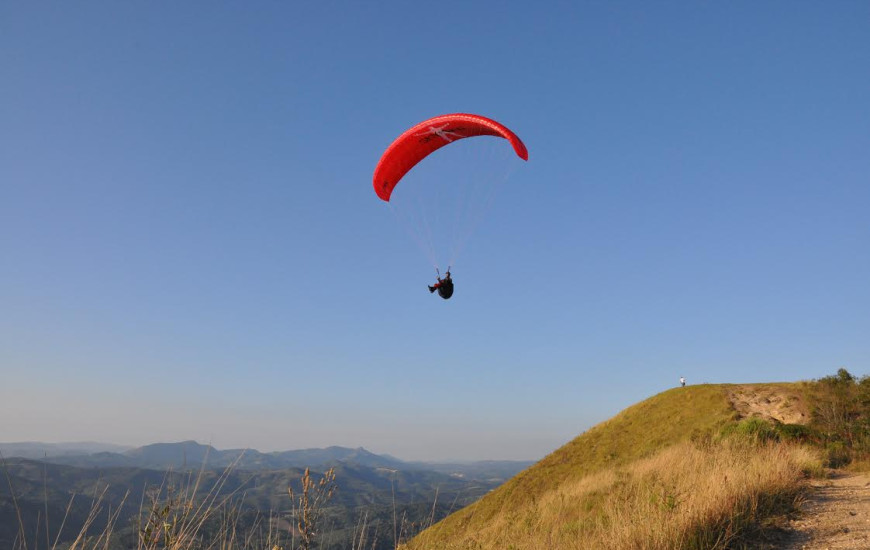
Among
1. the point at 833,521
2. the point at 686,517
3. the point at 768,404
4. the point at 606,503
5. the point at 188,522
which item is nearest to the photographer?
the point at 188,522

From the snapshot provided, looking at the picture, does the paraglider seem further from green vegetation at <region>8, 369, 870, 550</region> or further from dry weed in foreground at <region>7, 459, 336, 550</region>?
dry weed in foreground at <region>7, 459, 336, 550</region>

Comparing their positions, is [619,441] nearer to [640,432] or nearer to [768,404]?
[640,432]

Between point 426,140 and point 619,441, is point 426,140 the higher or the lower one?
the higher one

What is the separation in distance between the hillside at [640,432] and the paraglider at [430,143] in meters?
17.7

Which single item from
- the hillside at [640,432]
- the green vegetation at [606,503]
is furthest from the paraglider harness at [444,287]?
the hillside at [640,432]

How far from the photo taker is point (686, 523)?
5.83 m

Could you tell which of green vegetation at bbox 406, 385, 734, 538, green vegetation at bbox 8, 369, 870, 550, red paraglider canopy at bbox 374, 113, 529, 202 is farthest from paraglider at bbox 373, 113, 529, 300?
green vegetation at bbox 406, 385, 734, 538

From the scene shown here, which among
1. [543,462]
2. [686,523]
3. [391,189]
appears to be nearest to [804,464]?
[686,523]

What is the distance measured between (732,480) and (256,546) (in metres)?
6.72

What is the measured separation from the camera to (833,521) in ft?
23.0

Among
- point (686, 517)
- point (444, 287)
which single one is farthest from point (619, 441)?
point (686, 517)

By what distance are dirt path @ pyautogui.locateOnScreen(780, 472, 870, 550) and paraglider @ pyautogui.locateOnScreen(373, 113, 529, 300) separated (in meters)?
11.5

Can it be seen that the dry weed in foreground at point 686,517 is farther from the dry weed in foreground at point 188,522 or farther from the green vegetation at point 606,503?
the dry weed in foreground at point 188,522

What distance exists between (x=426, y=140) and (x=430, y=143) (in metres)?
0.42
